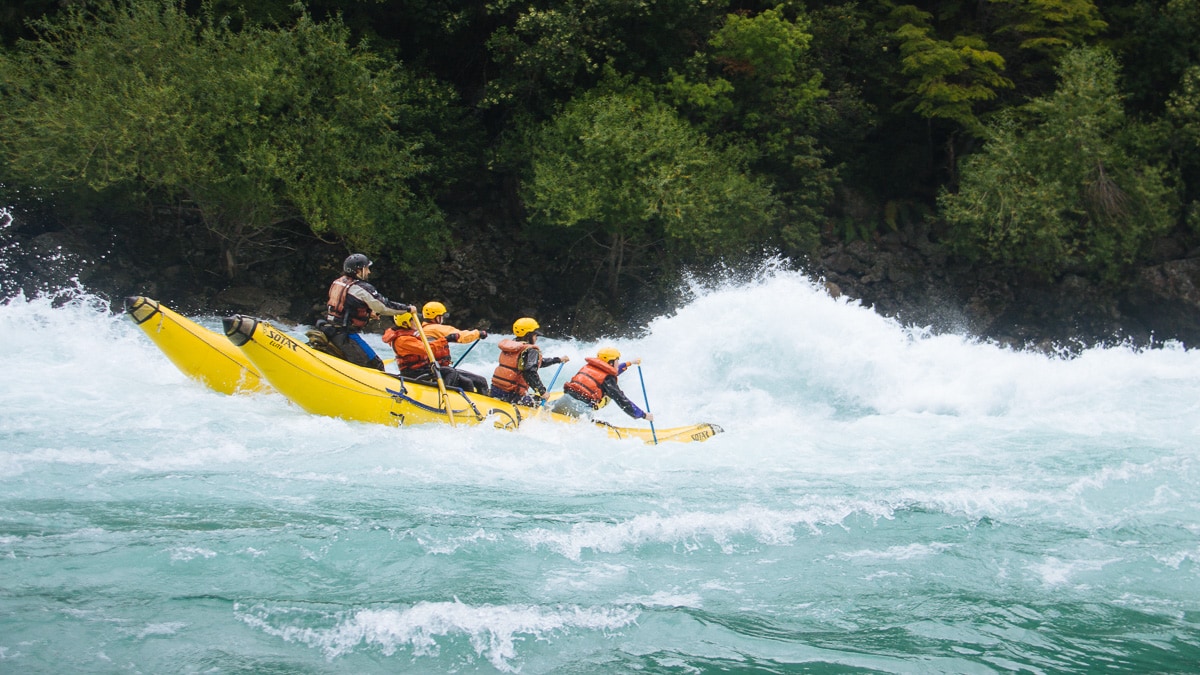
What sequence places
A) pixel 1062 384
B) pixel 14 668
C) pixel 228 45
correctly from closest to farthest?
1. pixel 14 668
2. pixel 1062 384
3. pixel 228 45

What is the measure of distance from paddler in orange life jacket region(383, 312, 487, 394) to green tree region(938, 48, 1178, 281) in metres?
13.1

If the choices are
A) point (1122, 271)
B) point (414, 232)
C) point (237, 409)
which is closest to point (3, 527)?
point (237, 409)

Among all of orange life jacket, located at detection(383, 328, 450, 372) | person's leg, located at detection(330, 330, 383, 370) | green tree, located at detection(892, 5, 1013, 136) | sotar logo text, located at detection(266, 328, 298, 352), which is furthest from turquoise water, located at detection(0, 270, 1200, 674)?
green tree, located at detection(892, 5, 1013, 136)

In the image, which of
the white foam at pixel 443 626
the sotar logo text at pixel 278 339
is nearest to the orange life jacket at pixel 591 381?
the sotar logo text at pixel 278 339

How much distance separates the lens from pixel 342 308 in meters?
10.0

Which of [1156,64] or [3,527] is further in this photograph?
[1156,64]

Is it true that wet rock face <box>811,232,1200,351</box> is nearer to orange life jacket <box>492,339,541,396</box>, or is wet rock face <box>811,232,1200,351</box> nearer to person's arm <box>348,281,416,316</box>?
orange life jacket <box>492,339,541,396</box>

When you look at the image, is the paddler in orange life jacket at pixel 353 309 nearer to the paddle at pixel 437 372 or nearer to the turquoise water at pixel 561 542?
the paddle at pixel 437 372

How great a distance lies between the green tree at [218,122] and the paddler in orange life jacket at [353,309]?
7.39 m

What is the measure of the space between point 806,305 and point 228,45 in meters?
10.9

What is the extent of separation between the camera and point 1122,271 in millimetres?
21250

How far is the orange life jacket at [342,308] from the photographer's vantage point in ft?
32.8

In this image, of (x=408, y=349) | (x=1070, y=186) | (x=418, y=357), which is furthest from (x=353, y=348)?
(x=1070, y=186)

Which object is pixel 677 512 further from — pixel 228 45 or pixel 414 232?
pixel 228 45
